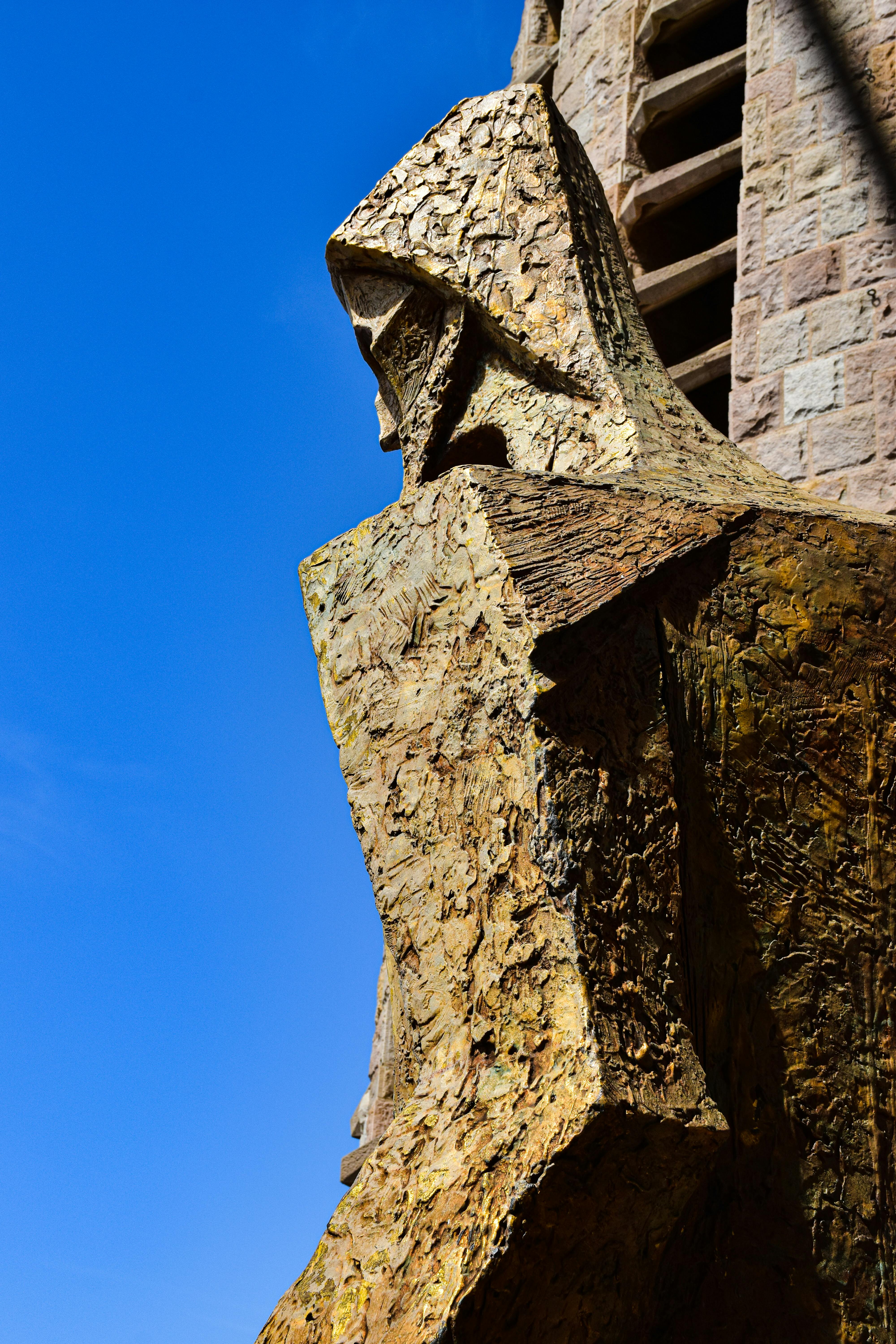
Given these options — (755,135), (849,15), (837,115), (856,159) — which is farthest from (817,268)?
(849,15)

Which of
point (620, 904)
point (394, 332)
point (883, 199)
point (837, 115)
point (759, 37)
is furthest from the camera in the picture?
point (759, 37)

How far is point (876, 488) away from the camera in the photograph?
A: 4.15m

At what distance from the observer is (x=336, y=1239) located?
1.39 metres

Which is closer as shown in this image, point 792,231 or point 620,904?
point 620,904

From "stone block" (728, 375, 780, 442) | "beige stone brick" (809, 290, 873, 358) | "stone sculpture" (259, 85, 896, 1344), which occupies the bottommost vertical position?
"stone sculpture" (259, 85, 896, 1344)

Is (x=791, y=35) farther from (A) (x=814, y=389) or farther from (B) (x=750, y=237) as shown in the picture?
(A) (x=814, y=389)

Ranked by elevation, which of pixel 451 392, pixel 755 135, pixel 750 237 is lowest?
pixel 451 392

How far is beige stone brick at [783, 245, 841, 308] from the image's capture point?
181 inches

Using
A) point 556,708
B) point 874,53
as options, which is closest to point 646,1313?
point 556,708

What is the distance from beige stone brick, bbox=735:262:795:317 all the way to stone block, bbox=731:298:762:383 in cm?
2

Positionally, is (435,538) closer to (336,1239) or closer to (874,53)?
(336,1239)

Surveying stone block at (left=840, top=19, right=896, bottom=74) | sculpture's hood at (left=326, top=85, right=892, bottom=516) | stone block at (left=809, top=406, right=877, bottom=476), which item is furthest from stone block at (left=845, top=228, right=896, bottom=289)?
sculpture's hood at (left=326, top=85, right=892, bottom=516)

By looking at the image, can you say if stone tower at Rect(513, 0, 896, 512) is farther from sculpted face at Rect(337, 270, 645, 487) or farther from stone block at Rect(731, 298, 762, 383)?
sculpted face at Rect(337, 270, 645, 487)

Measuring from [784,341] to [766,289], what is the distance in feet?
0.83
